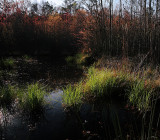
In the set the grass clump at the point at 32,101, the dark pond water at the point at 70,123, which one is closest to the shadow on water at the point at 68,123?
the dark pond water at the point at 70,123

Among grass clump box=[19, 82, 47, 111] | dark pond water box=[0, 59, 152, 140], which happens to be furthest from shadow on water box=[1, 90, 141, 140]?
grass clump box=[19, 82, 47, 111]

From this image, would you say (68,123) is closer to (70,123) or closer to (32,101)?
(70,123)

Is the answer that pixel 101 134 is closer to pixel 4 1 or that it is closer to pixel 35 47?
pixel 35 47

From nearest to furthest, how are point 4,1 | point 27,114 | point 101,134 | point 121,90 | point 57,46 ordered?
point 101,134, point 27,114, point 121,90, point 4,1, point 57,46

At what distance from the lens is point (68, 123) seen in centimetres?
206

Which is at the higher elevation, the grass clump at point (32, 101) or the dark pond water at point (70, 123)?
the grass clump at point (32, 101)

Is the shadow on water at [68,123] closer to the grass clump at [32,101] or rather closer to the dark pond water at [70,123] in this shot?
the dark pond water at [70,123]

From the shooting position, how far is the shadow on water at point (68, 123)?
1789 millimetres

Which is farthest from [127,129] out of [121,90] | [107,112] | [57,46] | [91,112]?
[57,46]

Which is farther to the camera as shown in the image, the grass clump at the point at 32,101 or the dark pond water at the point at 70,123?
the grass clump at the point at 32,101

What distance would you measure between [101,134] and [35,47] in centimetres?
880

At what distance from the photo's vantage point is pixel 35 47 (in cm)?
956

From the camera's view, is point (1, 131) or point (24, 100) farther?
point (24, 100)

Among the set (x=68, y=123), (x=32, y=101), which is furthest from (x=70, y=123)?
(x=32, y=101)
